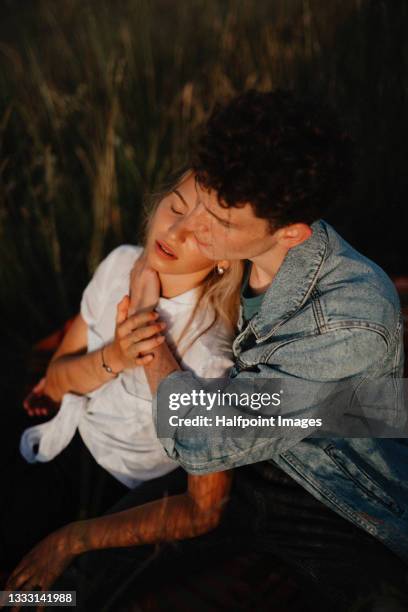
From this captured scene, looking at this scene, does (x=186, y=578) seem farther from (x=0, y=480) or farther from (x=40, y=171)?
(x=40, y=171)

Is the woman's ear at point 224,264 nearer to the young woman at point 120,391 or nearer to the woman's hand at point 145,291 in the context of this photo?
the young woman at point 120,391

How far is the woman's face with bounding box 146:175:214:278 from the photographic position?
5.16 feet

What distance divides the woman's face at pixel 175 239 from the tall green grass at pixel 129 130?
105cm

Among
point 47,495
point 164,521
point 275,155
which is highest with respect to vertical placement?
point 275,155

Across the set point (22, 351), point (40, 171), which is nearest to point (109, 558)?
point (22, 351)

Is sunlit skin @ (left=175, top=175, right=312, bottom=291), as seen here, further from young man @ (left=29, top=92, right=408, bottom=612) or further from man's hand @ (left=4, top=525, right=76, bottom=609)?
man's hand @ (left=4, top=525, right=76, bottom=609)

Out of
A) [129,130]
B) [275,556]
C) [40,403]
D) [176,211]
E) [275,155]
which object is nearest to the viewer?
[275,155]

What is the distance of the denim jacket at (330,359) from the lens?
4.39 ft

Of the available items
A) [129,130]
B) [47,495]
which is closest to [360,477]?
[47,495]

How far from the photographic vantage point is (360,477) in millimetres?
1525

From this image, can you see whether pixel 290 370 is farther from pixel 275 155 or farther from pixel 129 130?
pixel 129 130

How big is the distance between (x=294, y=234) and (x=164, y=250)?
388mm

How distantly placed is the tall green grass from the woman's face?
1.05 meters

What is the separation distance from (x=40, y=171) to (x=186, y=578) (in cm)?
237
